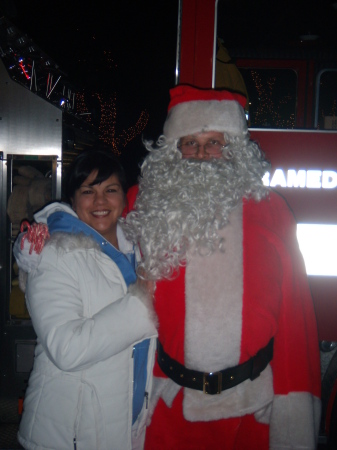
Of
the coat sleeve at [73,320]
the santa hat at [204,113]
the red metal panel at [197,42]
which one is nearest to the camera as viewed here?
the coat sleeve at [73,320]

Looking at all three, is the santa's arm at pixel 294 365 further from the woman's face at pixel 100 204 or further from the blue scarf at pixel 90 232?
the woman's face at pixel 100 204

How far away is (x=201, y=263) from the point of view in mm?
1877

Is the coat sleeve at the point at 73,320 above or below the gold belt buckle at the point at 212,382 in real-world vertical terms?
above

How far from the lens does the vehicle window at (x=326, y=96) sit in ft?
9.48

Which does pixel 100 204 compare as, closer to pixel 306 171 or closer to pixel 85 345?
pixel 85 345

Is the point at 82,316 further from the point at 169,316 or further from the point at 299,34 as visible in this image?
the point at 299,34

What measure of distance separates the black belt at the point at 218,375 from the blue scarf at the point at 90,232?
44 centimetres

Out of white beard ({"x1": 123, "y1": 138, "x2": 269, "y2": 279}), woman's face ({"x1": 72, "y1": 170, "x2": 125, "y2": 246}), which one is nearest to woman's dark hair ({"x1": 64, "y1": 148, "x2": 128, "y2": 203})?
woman's face ({"x1": 72, "y1": 170, "x2": 125, "y2": 246})

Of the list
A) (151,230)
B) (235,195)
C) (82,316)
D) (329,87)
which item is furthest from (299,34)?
(82,316)

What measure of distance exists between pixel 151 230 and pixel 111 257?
22cm

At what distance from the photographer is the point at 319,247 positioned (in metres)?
2.47

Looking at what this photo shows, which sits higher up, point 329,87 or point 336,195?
point 329,87

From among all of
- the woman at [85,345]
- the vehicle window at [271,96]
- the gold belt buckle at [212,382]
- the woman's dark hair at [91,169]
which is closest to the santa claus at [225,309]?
the gold belt buckle at [212,382]

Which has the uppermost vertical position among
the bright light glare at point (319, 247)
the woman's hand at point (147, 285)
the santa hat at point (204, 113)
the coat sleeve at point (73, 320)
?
the santa hat at point (204, 113)
